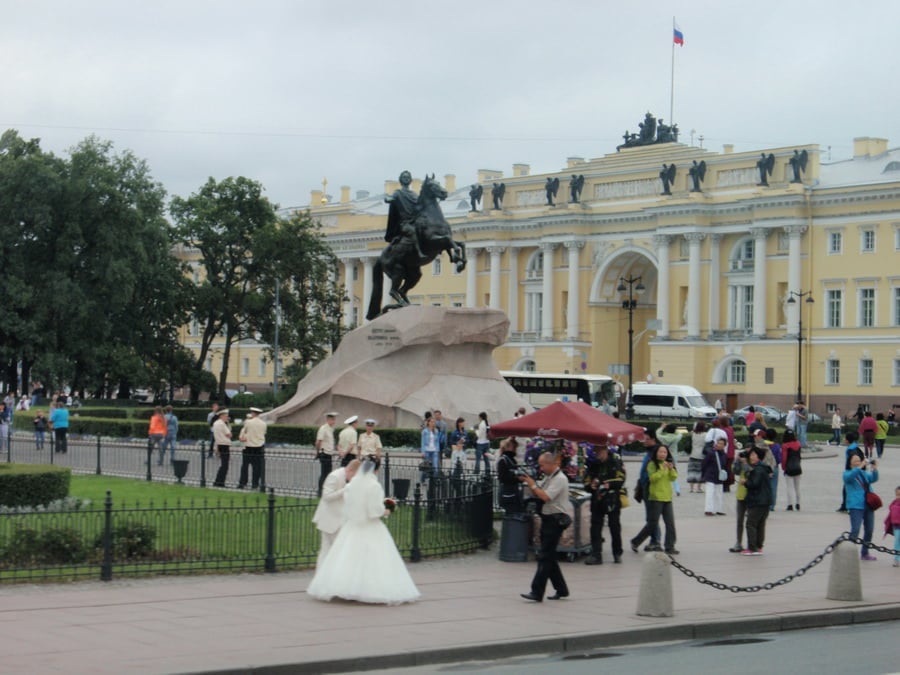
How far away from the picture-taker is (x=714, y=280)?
93125 millimetres

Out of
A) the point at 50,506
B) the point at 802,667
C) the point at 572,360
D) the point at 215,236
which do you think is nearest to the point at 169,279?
the point at 215,236

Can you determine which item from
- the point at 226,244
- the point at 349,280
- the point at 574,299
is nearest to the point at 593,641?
the point at 226,244

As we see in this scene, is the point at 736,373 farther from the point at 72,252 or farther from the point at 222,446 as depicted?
the point at 222,446

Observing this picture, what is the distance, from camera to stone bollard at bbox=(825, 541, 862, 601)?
1673cm

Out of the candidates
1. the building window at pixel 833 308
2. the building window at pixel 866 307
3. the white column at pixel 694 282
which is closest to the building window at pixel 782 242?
the building window at pixel 833 308

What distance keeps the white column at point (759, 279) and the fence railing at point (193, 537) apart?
232 feet

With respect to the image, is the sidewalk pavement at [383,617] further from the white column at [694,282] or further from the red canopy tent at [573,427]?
the white column at [694,282]

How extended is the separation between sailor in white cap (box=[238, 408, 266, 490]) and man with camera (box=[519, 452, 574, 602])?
11.3m

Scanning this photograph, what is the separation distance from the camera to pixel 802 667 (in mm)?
12758

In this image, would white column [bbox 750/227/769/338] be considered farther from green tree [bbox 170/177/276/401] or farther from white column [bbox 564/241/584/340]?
green tree [bbox 170/177/276/401]

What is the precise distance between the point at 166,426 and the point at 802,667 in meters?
24.5

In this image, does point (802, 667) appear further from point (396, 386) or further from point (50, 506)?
point (396, 386)

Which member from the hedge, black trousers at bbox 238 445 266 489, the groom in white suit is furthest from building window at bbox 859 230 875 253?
the groom in white suit

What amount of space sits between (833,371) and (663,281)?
13217 mm
